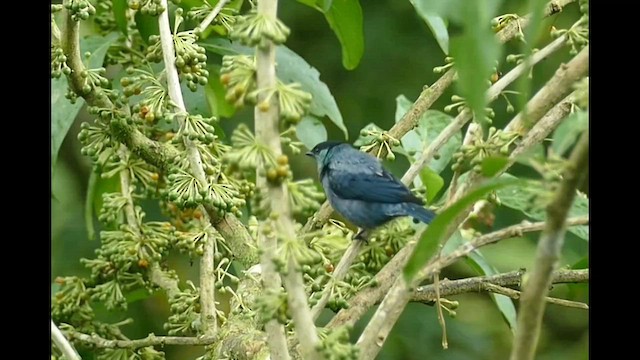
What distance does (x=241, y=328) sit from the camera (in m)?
2.54

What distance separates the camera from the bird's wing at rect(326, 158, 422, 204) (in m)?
2.97

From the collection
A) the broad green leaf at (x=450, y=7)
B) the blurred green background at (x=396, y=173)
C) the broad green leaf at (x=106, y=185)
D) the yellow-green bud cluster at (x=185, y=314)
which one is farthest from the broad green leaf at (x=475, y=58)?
the blurred green background at (x=396, y=173)

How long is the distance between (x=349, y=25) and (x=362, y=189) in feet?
1.64

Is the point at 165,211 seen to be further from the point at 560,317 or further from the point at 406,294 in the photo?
the point at 560,317

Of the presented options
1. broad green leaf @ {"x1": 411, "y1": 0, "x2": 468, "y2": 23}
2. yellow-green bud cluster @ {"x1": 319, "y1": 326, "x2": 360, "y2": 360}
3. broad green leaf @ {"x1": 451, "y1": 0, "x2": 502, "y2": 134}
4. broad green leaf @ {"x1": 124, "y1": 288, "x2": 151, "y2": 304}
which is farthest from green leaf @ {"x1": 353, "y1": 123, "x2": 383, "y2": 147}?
broad green leaf @ {"x1": 451, "y1": 0, "x2": 502, "y2": 134}

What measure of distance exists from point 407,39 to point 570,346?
1864 millimetres

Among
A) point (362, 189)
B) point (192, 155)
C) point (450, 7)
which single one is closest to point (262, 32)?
point (450, 7)

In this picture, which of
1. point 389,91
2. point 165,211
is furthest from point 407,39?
point 165,211

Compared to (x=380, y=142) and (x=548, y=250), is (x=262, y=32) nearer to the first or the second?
(x=548, y=250)

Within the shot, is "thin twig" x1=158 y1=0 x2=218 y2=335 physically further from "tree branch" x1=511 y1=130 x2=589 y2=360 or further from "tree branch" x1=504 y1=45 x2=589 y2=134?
"tree branch" x1=511 y1=130 x2=589 y2=360

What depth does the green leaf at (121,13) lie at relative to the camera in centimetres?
301

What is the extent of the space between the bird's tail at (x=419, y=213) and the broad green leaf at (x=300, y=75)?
465 mm

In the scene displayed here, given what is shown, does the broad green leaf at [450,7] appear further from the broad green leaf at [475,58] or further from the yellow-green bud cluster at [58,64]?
the yellow-green bud cluster at [58,64]

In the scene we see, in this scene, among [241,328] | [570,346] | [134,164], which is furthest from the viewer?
[570,346]
